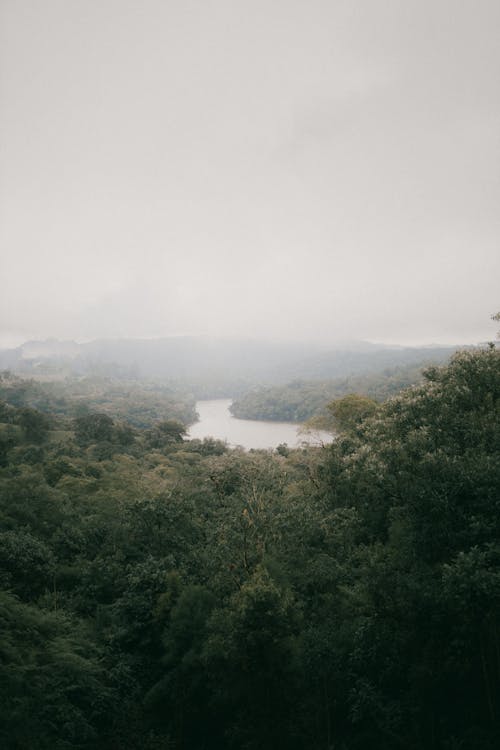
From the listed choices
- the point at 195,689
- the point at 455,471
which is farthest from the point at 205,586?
the point at 455,471

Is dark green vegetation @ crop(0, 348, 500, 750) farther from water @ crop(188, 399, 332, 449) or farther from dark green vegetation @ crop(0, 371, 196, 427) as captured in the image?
dark green vegetation @ crop(0, 371, 196, 427)

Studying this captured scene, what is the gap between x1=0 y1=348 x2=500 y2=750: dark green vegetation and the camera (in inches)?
386

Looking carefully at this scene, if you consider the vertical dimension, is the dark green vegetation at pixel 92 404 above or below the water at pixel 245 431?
above

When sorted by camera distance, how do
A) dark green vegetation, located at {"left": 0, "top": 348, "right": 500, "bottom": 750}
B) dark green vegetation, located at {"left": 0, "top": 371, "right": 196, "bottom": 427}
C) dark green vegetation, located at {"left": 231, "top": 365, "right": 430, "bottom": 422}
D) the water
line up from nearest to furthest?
dark green vegetation, located at {"left": 0, "top": 348, "right": 500, "bottom": 750}
the water
dark green vegetation, located at {"left": 0, "top": 371, "right": 196, "bottom": 427}
dark green vegetation, located at {"left": 231, "top": 365, "right": 430, "bottom": 422}

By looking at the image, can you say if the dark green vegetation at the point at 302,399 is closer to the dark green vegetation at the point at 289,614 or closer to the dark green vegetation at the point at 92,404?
the dark green vegetation at the point at 92,404

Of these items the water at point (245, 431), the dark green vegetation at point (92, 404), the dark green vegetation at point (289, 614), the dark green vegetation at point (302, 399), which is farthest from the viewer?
the dark green vegetation at point (302, 399)

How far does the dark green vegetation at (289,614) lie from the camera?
9797 mm

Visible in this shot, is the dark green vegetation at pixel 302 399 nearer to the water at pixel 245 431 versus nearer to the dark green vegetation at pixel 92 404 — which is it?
the water at pixel 245 431

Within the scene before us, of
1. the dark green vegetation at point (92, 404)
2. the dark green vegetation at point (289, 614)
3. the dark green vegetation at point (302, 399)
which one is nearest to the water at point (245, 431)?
the dark green vegetation at point (302, 399)

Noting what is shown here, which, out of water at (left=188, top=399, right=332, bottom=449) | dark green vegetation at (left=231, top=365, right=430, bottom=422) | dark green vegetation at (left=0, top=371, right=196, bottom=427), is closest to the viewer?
water at (left=188, top=399, right=332, bottom=449)

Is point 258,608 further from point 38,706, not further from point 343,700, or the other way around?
point 38,706

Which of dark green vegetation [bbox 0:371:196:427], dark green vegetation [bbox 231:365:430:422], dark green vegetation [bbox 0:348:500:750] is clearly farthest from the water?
dark green vegetation [bbox 0:348:500:750]

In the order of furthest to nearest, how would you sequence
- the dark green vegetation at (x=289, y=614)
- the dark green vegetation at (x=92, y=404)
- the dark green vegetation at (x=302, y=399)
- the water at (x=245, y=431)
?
the dark green vegetation at (x=302, y=399) < the dark green vegetation at (x=92, y=404) < the water at (x=245, y=431) < the dark green vegetation at (x=289, y=614)

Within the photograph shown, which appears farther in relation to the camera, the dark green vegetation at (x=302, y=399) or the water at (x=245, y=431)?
the dark green vegetation at (x=302, y=399)
